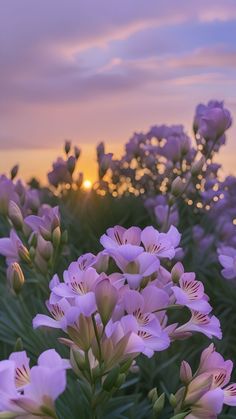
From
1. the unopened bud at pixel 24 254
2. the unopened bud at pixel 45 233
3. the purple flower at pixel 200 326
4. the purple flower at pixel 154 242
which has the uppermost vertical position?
the purple flower at pixel 154 242

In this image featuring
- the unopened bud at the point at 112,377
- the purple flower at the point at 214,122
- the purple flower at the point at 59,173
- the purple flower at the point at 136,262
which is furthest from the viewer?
the purple flower at the point at 59,173

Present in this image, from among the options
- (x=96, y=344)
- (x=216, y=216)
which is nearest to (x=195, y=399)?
(x=96, y=344)

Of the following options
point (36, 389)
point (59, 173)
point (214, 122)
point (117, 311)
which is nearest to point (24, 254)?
point (117, 311)

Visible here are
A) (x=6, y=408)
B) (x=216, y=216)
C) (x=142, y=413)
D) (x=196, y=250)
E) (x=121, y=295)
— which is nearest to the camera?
(x=6, y=408)

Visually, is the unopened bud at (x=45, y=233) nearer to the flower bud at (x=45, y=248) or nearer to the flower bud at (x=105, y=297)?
the flower bud at (x=45, y=248)

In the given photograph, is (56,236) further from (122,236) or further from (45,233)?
(122,236)

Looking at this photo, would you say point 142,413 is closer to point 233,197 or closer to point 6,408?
point 6,408

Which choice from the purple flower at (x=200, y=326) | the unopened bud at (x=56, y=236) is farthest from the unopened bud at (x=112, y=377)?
the unopened bud at (x=56, y=236)
